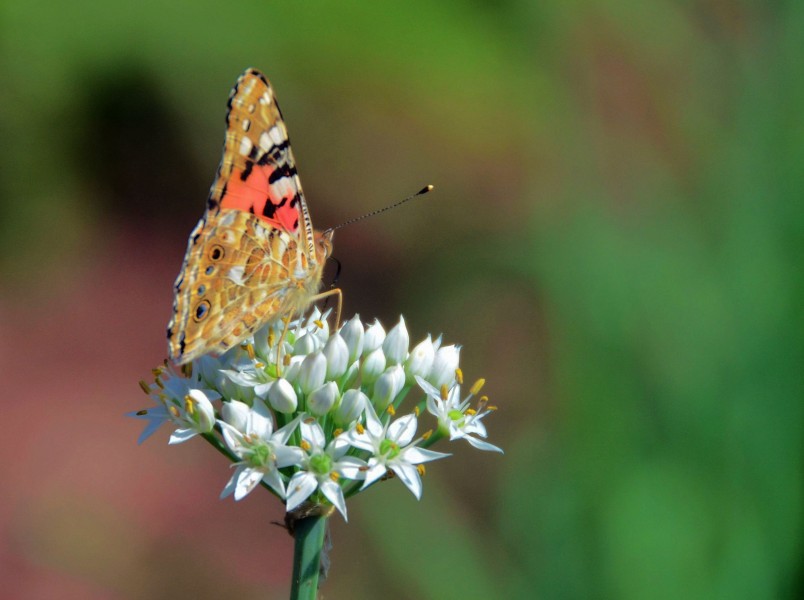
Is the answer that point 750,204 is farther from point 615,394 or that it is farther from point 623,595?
point 623,595

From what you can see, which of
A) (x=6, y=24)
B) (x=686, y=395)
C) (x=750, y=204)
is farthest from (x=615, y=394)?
(x=6, y=24)

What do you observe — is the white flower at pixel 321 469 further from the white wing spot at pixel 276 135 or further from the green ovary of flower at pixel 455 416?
the white wing spot at pixel 276 135

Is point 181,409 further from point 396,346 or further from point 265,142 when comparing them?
point 265,142

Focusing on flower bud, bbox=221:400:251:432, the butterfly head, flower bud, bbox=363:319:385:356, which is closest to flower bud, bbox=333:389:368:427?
flower bud, bbox=221:400:251:432

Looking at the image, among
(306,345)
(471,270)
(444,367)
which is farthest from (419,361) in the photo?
(471,270)

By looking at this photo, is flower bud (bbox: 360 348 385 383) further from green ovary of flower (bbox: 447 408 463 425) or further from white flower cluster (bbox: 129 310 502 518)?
green ovary of flower (bbox: 447 408 463 425)

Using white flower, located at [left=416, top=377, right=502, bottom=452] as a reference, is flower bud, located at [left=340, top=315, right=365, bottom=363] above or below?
above
